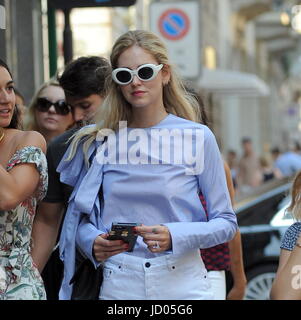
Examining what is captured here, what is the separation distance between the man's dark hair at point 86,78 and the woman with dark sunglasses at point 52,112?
0.66 metres

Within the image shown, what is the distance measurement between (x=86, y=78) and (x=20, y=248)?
1090mm

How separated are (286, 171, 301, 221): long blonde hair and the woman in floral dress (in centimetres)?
90

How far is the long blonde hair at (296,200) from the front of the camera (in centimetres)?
346

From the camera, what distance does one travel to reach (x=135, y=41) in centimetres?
353

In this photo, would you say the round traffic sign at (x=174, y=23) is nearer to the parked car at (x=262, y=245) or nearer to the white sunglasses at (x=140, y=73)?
the parked car at (x=262, y=245)

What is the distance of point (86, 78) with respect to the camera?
13.7ft

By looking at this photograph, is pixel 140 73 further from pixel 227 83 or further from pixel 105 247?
pixel 227 83

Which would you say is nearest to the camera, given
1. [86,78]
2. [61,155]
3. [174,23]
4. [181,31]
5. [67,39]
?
[61,155]

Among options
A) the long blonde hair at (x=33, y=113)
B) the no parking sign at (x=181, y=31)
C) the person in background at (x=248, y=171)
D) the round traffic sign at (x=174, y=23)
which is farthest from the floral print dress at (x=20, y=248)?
the person in background at (x=248, y=171)

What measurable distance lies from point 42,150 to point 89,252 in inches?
15.8

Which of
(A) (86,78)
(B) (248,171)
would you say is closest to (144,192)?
(A) (86,78)

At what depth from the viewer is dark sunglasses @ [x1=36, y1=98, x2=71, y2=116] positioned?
4.92 m

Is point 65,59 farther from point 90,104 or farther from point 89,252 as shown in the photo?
point 89,252
